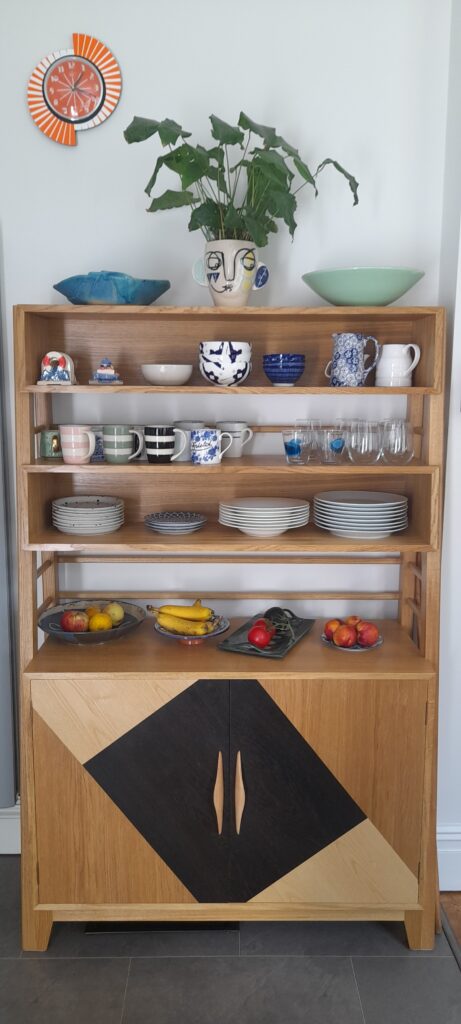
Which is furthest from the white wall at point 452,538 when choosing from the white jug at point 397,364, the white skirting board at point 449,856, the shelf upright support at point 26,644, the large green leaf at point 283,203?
the shelf upright support at point 26,644

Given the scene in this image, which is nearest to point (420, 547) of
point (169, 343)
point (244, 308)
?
point (244, 308)

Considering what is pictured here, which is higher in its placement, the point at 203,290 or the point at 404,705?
the point at 203,290

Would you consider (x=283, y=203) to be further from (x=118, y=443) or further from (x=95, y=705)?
(x=95, y=705)

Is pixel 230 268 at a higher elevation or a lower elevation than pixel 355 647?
higher

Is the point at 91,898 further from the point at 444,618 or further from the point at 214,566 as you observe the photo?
the point at 444,618

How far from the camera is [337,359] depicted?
82.4 inches

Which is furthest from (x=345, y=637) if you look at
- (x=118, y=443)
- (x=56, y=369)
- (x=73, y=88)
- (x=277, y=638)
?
(x=73, y=88)

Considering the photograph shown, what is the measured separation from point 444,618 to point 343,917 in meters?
0.83

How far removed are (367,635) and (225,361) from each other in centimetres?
79

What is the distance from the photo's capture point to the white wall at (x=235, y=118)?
217cm

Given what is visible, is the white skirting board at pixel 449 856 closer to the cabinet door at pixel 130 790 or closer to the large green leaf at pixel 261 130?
the cabinet door at pixel 130 790

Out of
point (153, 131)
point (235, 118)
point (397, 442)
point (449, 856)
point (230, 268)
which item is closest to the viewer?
point (153, 131)

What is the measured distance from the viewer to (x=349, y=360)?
6.81 ft

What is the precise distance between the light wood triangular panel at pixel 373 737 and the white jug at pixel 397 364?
73 centimetres
